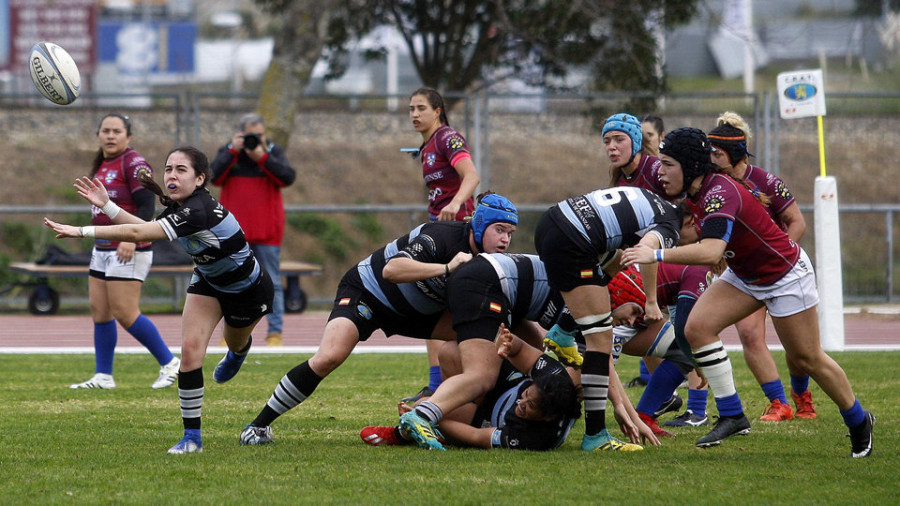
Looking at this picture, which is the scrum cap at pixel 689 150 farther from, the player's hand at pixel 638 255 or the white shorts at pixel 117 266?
the white shorts at pixel 117 266

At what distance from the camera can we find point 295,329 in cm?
1337

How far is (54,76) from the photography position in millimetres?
7379

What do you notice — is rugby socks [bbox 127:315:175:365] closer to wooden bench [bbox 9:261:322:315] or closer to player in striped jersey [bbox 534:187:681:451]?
player in striped jersey [bbox 534:187:681:451]

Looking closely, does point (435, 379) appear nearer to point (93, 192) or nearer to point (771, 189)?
point (771, 189)

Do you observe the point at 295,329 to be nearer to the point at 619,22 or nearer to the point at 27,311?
the point at 27,311

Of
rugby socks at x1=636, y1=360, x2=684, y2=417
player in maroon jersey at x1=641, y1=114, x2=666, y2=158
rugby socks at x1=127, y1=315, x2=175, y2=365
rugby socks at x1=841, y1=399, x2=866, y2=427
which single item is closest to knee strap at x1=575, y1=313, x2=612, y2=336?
rugby socks at x1=636, y1=360, x2=684, y2=417

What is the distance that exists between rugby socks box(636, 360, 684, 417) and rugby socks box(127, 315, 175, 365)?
3782 mm

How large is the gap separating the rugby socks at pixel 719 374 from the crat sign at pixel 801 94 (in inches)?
243

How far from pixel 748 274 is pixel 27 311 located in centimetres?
1231

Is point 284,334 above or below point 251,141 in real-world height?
below

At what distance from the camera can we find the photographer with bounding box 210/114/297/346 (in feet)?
35.4

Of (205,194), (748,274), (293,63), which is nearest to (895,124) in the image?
(293,63)

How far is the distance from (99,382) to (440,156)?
3.06 meters

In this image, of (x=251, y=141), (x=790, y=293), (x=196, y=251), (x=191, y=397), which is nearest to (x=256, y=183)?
(x=251, y=141)
